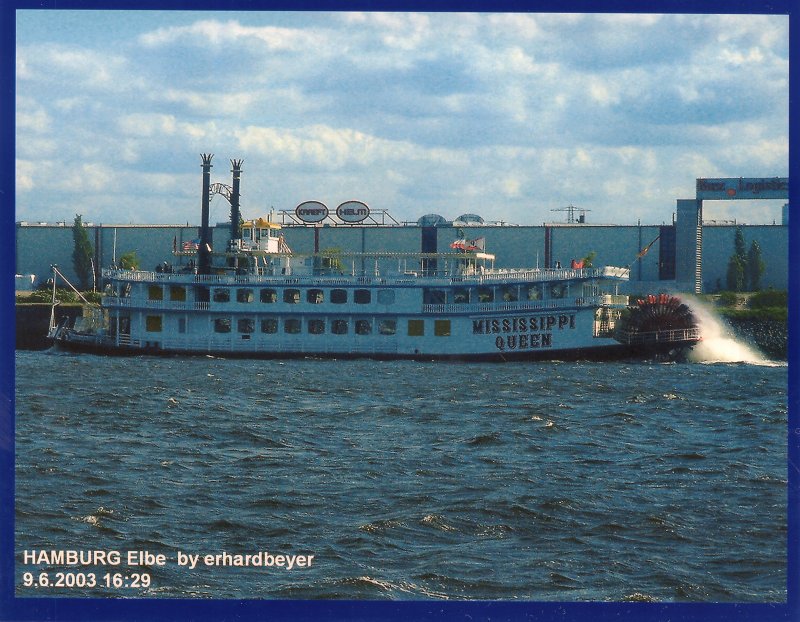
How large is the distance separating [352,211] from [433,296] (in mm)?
4723

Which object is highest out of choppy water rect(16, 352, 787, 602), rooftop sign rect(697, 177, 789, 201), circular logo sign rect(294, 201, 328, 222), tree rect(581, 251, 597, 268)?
circular logo sign rect(294, 201, 328, 222)

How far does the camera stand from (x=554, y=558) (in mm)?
12352

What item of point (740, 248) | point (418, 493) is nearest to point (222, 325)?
point (740, 248)

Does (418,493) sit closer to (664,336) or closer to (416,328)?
(664,336)

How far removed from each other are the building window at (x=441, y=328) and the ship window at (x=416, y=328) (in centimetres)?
44

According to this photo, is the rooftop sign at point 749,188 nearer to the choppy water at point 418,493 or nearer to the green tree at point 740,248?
the choppy water at point 418,493

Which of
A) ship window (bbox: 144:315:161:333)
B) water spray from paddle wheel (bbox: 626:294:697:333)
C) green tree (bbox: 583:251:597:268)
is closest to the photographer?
water spray from paddle wheel (bbox: 626:294:697:333)

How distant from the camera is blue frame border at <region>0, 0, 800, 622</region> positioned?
9.55m

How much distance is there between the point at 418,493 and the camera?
49.0 feet

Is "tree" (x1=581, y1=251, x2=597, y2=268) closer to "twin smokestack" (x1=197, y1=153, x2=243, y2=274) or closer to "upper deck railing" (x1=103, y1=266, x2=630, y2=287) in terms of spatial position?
"upper deck railing" (x1=103, y1=266, x2=630, y2=287)

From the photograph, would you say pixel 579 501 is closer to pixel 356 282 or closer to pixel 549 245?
pixel 356 282

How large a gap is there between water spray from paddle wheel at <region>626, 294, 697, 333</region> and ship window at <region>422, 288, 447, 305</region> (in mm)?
6798

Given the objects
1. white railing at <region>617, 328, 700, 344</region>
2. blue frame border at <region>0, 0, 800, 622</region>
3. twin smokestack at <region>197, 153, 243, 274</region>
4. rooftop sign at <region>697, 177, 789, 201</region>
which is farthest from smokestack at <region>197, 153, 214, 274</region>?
blue frame border at <region>0, 0, 800, 622</region>

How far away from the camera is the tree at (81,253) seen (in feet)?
148
